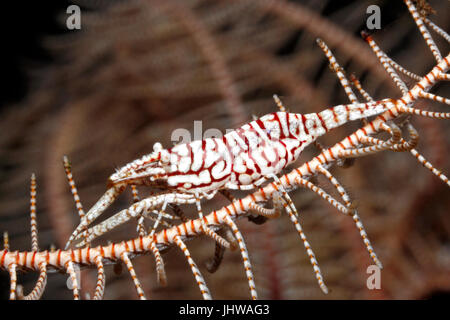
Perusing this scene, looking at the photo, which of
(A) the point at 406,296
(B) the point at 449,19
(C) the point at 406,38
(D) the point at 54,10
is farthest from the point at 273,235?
(D) the point at 54,10
